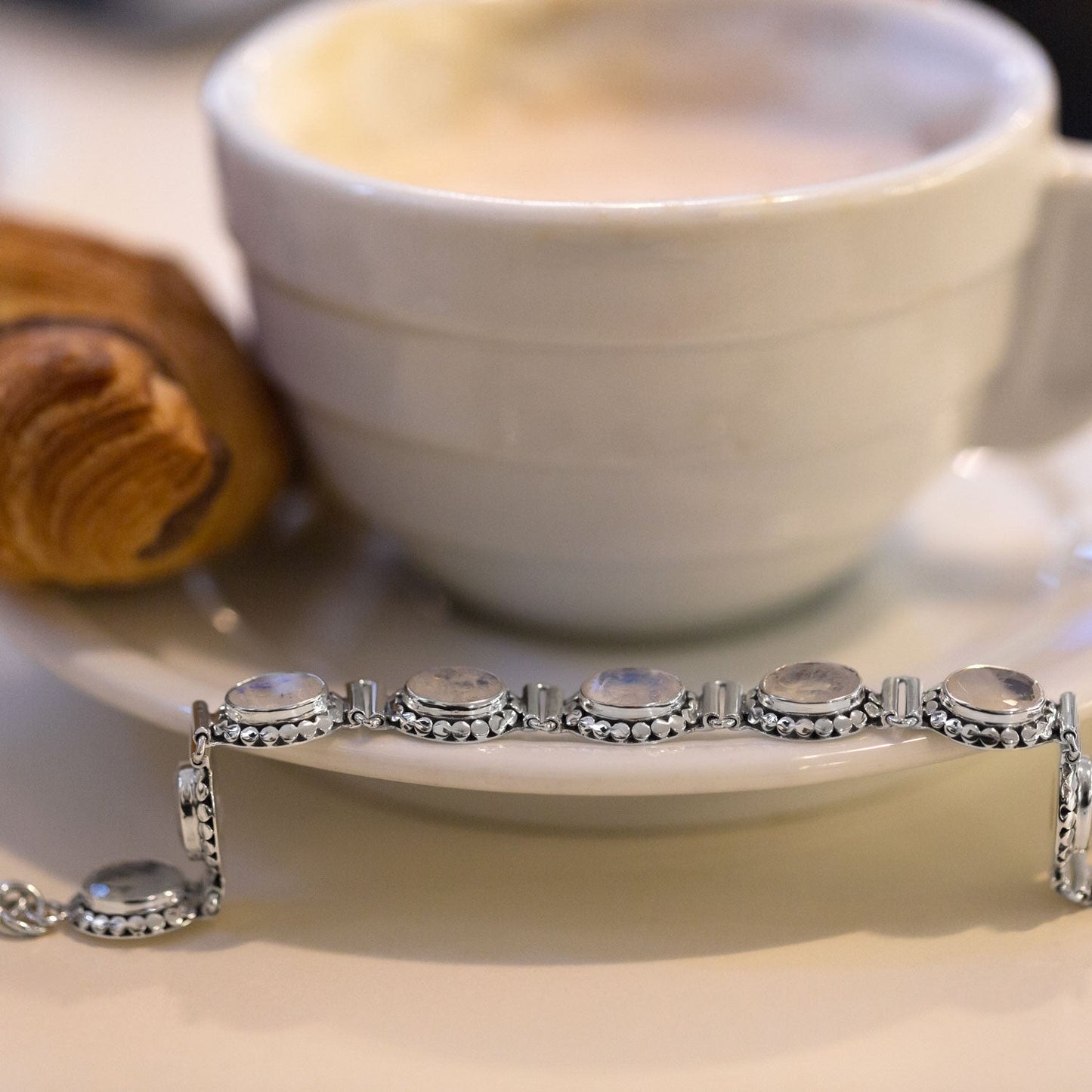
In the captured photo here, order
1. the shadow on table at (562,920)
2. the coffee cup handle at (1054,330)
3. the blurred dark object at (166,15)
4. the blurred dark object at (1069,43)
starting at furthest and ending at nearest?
the blurred dark object at (166,15) → the blurred dark object at (1069,43) → the coffee cup handle at (1054,330) → the shadow on table at (562,920)

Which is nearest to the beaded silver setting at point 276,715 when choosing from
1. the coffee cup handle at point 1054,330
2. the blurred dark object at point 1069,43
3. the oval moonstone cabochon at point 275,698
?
the oval moonstone cabochon at point 275,698

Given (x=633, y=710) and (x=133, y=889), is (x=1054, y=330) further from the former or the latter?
(x=133, y=889)

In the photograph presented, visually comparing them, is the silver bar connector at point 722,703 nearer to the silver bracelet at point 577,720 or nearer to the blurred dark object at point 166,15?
the silver bracelet at point 577,720

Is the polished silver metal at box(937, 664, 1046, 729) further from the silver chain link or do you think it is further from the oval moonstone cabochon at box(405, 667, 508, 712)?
the silver chain link

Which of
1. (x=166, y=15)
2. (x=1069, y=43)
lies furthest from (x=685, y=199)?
(x=166, y=15)

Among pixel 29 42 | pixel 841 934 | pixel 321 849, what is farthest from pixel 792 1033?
pixel 29 42

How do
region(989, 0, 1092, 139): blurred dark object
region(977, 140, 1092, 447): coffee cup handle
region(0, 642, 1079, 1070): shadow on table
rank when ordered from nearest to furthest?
region(0, 642, 1079, 1070): shadow on table, region(977, 140, 1092, 447): coffee cup handle, region(989, 0, 1092, 139): blurred dark object

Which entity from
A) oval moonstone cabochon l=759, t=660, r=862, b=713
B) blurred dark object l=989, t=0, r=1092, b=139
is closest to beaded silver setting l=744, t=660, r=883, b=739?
oval moonstone cabochon l=759, t=660, r=862, b=713

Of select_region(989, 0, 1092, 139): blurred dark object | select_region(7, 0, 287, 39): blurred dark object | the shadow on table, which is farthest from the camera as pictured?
select_region(7, 0, 287, 39): blurred dark object

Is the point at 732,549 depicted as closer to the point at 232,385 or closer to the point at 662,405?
the point at 662,405
